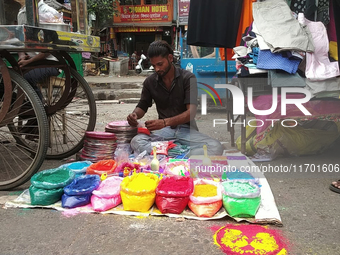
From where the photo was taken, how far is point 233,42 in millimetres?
4125

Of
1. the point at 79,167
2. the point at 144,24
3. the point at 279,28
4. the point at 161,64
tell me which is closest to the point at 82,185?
the point at 79,167

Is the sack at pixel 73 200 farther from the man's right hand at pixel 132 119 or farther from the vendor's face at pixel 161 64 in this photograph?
the vendor's face at pixel 161 64

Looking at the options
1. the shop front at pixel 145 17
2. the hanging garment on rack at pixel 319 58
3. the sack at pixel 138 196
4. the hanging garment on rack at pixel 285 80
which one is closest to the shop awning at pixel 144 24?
the shop front at pixel 145 17

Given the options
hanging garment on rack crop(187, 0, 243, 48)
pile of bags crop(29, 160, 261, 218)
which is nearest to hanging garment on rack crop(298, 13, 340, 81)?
hanging garment on rack crop(187, 0, 243, 48)

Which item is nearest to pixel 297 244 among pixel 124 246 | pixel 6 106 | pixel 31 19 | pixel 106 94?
pixel 124 246

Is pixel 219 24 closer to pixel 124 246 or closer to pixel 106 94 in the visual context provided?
pixel 124 246

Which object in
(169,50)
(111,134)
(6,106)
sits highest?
(169,50)

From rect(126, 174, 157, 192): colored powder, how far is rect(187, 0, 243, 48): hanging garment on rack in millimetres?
2183

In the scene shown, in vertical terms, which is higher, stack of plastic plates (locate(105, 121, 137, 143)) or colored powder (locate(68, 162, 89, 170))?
stack of plastic plates (locate(105, 121, 137, 143))

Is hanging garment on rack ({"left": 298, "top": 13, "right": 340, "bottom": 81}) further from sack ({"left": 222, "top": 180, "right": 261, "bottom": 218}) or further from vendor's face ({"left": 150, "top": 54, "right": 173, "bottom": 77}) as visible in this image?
sack ({"left": 222, "top": 180, "right": 261, "bottom": 218})

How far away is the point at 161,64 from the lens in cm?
320

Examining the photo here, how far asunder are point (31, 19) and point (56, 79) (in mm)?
1312

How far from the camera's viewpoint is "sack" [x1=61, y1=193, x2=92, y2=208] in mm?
2387

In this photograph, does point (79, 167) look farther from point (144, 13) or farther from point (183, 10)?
point (144, 13)
